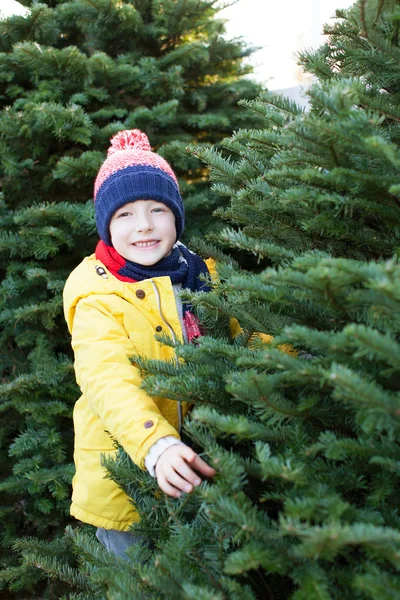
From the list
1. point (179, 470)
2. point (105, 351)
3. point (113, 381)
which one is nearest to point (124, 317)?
point (105, 351)

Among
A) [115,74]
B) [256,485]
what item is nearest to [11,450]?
[256,485]

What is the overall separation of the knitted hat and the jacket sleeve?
0.40 metres

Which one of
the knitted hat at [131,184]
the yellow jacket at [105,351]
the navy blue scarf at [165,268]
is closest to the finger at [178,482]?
the yellow jacket at [105,351]

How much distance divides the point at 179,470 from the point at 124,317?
0.68 metres

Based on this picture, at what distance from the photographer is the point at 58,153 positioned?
292 cm

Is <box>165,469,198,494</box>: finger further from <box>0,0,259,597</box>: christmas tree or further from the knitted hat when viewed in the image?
<box>0,0,259,597</box>: christmas tree

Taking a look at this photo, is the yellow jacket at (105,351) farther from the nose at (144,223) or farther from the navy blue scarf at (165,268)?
the nose at (144,223)

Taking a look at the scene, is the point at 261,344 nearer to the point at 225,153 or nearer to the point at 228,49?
the point at 225,153

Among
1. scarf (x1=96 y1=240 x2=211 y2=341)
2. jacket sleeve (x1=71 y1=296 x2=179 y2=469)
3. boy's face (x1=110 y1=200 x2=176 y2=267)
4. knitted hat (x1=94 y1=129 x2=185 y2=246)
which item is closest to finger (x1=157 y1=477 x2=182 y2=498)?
jacket sleeve (x1=71 y1=296 x2=179 y2=469)

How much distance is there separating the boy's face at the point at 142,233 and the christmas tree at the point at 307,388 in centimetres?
48

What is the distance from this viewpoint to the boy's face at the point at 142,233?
6.59ft

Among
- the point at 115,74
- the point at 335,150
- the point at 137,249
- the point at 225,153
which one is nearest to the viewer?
the point at 335,150

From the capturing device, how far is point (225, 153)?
10.1ft

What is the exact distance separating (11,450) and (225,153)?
198 centimetres
